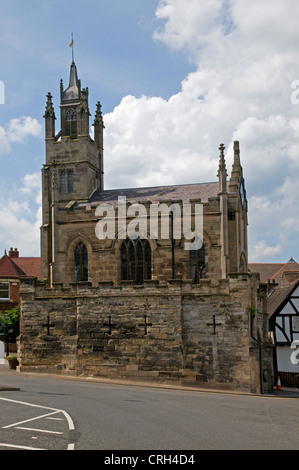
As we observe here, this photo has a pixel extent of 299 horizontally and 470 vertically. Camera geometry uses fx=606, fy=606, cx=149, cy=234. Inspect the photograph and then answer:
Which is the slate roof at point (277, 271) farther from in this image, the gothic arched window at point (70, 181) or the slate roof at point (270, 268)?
the gothic arched window at point (70, 181)

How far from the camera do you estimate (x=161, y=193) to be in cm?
3828

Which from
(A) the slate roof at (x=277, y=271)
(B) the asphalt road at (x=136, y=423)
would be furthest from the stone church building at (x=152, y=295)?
(A) the slate roof at (x=277, y=271)

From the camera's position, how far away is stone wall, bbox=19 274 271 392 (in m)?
26.8

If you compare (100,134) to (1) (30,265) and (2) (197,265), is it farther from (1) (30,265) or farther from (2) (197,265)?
(1) (30,265)

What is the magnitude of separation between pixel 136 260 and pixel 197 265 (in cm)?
356

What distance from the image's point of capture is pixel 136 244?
3512cm

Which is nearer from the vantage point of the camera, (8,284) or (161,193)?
(161,193)

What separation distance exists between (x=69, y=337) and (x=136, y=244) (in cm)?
816

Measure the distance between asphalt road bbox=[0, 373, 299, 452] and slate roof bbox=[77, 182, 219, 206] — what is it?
1864cm

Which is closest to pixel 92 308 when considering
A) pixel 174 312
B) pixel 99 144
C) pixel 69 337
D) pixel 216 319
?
pixel 69 337

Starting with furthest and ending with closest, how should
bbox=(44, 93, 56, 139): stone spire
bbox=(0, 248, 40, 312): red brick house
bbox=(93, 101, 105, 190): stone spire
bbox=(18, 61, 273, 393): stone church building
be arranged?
bbox=(0, 248, 40, 312): red brick house, bbox=(93, 101, 105, 190): stone spire, bbox=(44, 93, 56, 139): stone spire, bbox=(18, 61, 273, 393): stone church building

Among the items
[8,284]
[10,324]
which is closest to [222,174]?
[10,324]

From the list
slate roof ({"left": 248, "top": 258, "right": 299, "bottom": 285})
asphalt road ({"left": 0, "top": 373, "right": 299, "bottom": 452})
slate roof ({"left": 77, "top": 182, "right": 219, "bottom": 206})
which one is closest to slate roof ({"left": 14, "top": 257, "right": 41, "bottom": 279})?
slate roof ({"left": 77, "top": 182, "right": 219, "bottom": 206})

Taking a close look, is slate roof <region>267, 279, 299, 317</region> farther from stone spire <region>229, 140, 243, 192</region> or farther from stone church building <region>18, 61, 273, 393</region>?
stone spire <region>229, 140, 243, 192</region>
